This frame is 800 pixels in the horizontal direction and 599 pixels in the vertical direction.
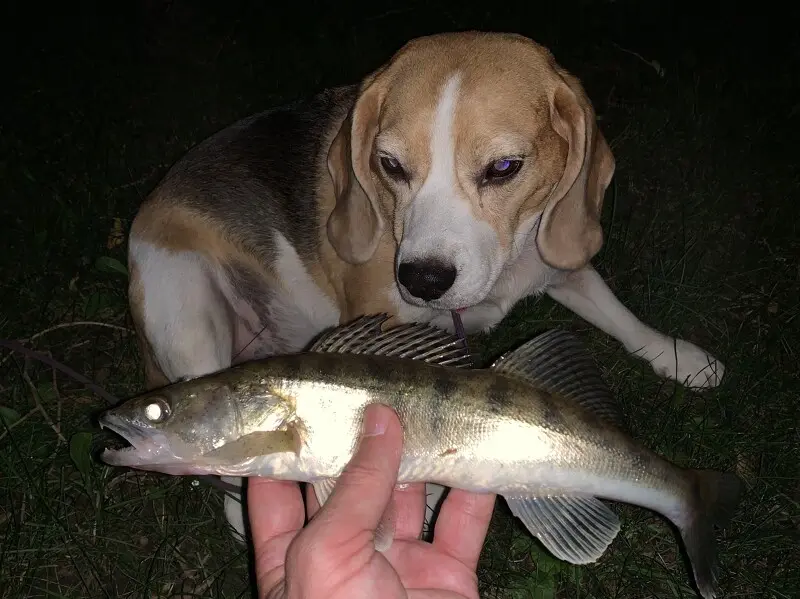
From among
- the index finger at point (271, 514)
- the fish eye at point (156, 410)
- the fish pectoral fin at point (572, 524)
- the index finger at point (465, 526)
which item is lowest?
the index finger at point (465, 526)

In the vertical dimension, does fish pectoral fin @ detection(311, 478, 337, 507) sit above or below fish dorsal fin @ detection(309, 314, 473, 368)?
below

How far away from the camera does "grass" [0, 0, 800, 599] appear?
3.38 metres

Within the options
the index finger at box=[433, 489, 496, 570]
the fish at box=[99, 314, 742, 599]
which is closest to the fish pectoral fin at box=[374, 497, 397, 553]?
the fish at box=[99, 314, 742, 599]

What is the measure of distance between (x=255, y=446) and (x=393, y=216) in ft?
4.77

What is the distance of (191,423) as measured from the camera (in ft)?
6.11

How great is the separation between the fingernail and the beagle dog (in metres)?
0.85

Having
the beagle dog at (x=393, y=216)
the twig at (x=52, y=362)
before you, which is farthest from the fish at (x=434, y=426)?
the twig at (x=52, y=362)

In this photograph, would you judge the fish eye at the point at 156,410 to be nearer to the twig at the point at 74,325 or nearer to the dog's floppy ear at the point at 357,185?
the dog's floppy ear at the point at 357,185

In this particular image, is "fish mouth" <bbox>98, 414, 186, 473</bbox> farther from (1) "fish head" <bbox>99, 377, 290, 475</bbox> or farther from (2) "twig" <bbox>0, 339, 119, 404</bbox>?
(2) "twig" <bbox>0, 339, 119, 404</bbox>

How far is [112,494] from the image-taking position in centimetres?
359

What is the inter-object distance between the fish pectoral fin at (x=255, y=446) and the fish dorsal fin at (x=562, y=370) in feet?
2.00

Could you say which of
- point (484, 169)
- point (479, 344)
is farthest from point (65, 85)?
point (484, 169)

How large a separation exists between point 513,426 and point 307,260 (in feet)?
6.27

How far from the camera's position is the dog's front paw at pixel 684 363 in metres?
3.82
